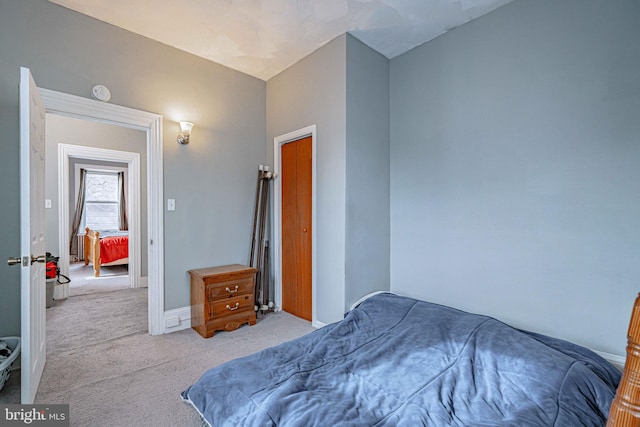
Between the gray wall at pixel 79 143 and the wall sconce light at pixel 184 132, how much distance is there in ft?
7.37

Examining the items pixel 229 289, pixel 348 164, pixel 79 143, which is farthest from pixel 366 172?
pixel 79 143

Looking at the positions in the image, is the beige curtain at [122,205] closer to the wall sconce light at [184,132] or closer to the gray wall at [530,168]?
the wall sconce light at [184,132]

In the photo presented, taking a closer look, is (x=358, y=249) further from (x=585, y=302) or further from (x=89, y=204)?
(x=89, y=204)

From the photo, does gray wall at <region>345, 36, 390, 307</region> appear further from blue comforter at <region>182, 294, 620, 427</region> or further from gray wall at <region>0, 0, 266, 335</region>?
gray wall at <region>0, 0, 266, 335</region>

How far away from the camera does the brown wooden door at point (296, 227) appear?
3355mm

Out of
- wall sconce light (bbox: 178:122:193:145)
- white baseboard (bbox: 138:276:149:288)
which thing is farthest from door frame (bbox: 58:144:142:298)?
wall sconce light (bbox: 178:122:193:145)

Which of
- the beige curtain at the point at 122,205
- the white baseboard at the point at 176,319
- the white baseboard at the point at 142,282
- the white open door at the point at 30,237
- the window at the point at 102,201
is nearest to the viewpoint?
the white open door at the point at 30,237

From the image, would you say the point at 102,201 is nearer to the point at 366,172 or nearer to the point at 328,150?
the point at 328,150

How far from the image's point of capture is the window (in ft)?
25.2

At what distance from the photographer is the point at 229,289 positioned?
9.95 feet

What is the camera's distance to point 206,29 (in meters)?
2.79

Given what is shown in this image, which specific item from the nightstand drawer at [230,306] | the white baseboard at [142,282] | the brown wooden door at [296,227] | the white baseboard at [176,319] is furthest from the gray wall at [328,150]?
the white baseboard at [142,282]

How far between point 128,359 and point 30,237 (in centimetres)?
131

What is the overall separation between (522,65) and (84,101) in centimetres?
377
